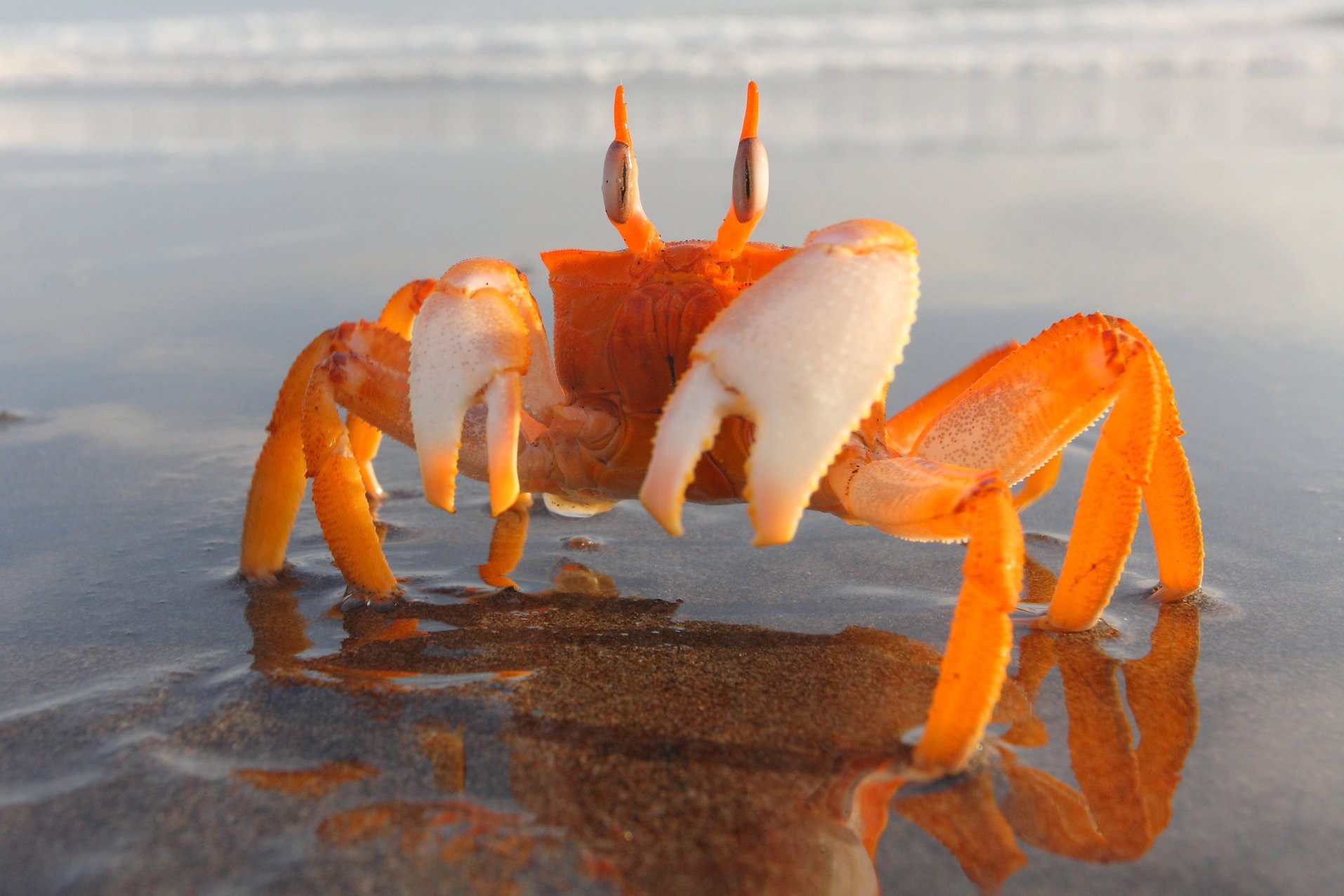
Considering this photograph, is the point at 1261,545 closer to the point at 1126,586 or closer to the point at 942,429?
the point at 1126,586

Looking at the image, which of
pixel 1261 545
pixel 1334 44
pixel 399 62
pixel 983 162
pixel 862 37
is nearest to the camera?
pixel 1261 545

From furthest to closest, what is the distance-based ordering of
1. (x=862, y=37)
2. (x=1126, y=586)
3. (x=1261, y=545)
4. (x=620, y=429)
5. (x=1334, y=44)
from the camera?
(x=862, y=37)
(x=1334, y=44)
(x=1261, y=545)
(x=1126, y=586)
(x=620, y=429)

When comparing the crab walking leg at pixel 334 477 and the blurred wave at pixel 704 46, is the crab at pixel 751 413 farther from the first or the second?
the blurred wave at pixel 704 46

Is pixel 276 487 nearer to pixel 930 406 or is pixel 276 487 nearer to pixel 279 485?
pixel 279 485

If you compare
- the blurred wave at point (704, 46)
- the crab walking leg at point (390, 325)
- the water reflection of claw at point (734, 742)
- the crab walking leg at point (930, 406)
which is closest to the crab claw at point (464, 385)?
the water reflection of claw at point (734, 742)

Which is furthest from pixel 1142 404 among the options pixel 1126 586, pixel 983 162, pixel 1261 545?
pixel 983 162

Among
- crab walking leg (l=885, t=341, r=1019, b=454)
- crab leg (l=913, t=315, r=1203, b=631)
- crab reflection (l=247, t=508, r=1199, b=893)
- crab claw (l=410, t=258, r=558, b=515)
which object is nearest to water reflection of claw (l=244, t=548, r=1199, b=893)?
crab reflection (l=247, t=508, r=1199, b=893)
